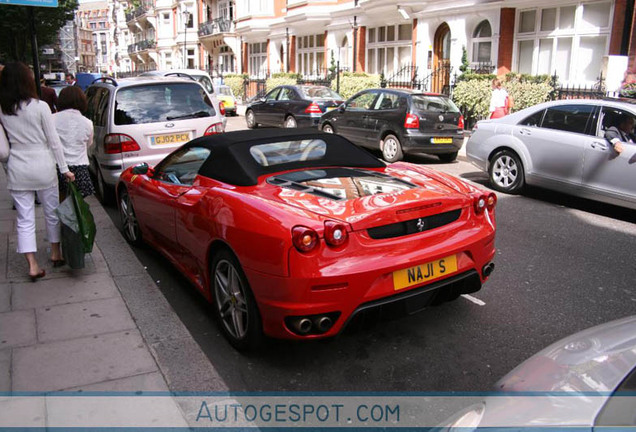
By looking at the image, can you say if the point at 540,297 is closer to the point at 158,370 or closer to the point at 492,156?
the point at 158,370

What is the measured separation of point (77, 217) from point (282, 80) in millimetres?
27741

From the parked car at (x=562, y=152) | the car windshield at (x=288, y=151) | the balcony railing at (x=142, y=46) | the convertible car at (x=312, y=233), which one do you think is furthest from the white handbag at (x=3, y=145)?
the balcony railing at (x=142, y=46)

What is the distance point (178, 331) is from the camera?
3.95m

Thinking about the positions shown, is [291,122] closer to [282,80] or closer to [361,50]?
[361,50]

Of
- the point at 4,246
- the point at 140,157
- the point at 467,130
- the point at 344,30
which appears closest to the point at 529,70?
the point at 467,130

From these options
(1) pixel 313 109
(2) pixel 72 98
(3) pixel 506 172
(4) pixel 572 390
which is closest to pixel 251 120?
(1) pixel 313 109

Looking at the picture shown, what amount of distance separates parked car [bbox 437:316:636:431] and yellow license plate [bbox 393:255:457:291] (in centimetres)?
125

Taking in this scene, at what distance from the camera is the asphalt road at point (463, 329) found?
3.47 meters

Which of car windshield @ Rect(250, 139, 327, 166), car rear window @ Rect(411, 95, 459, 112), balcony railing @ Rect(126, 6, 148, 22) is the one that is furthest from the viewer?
balcony railing @ Rect(126, 6, 148, 22)

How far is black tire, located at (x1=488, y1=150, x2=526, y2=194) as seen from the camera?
883 centimetres

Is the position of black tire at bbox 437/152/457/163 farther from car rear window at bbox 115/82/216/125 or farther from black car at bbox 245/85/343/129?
car rear window at bbox 115/82/216/125

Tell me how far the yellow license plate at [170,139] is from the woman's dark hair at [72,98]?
6.87ft

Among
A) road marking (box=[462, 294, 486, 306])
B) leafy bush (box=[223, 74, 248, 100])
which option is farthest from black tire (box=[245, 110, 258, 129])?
road marking (box=[462, 294, 486, 306])

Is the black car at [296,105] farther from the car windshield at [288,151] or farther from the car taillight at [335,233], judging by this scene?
the car taillight at [335,233]
